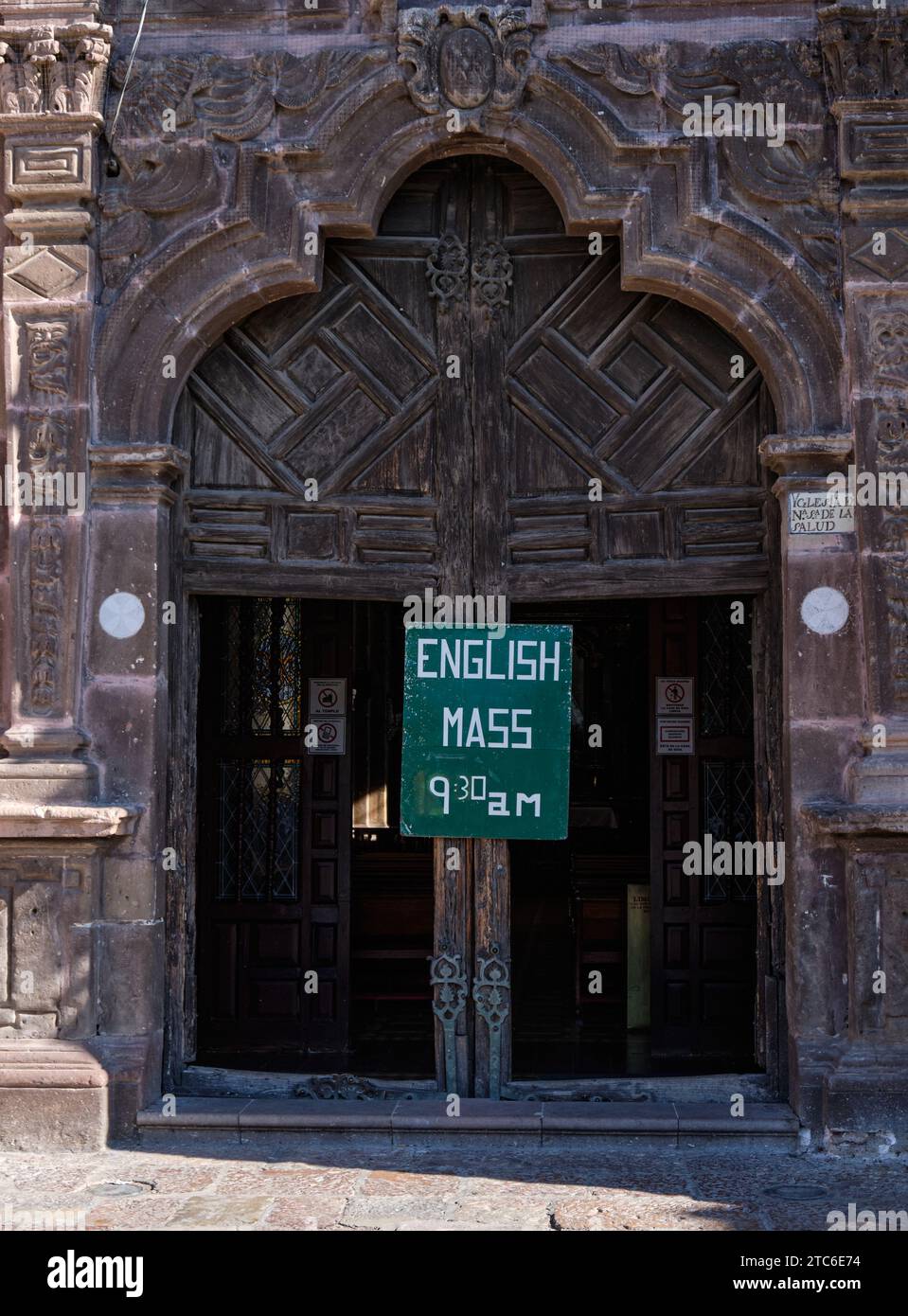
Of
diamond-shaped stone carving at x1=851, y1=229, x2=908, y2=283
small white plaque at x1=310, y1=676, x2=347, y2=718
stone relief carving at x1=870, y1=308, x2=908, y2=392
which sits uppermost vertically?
diamond-shaped stone carving at x1=851, y1=229, x2=908, y2=283

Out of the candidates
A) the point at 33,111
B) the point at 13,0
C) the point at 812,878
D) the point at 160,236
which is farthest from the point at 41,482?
the point at 812,878

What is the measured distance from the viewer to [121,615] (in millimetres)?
6691

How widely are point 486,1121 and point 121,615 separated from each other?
271cm

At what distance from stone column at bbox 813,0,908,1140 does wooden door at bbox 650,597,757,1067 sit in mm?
2013

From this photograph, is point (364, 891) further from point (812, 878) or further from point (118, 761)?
point (812, 878)

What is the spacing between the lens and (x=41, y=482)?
669cm

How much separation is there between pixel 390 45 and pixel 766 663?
327 cm

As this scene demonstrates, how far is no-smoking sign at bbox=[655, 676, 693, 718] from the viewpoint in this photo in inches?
337

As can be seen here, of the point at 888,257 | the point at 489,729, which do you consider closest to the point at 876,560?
the point at 888,257

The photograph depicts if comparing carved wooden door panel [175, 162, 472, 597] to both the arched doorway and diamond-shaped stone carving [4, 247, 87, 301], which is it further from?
diamond-shaped stone carving [4, 247, 87, 301]

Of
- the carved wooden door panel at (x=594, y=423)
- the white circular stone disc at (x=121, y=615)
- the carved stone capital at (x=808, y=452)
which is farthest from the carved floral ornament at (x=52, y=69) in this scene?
the carved stone capital at (x=808, y=452)

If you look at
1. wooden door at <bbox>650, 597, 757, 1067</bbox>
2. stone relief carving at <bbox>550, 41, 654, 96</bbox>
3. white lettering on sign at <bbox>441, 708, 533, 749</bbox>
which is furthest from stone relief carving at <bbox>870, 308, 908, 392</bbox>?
wooden door at <bbox>650, 597, 757, 1067</bbox>

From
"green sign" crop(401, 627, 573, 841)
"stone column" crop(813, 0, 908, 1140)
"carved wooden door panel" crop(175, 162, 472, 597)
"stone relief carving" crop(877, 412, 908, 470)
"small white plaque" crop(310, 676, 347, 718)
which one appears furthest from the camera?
"small white plaque" crop(310, 676, 347, 718)

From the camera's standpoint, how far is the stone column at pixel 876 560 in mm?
6211
